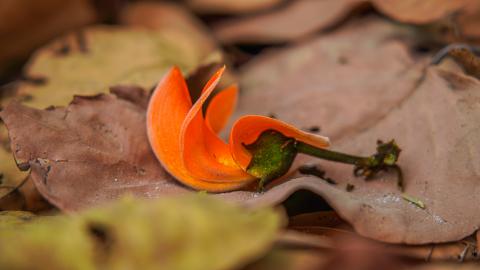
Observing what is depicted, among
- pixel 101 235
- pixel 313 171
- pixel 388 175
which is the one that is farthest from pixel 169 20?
pixel 101 235

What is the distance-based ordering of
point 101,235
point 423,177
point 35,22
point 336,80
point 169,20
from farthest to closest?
point 169,20 → point 35,22 → point 336,80 → point 423,177 → point 101,235

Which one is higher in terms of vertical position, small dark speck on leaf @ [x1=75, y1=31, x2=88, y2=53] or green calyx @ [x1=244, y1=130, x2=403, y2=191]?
small dark speck on leaf @ [x1=75, y1=31, x2=88, y2=53]

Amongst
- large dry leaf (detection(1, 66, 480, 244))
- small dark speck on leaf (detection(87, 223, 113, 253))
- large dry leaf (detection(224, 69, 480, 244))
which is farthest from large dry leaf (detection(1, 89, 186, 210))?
large dry leaf (detection(224, 69, 480, 244))

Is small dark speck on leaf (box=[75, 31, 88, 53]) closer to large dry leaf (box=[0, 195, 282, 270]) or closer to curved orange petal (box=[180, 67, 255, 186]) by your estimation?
curved orange petal (box=[180, 67, 255, 186])

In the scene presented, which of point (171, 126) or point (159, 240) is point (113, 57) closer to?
point (171, 126)

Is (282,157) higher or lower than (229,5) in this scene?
lower

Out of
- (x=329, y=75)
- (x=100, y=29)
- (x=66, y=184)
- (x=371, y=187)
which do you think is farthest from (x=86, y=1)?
(x=371, y=187)
